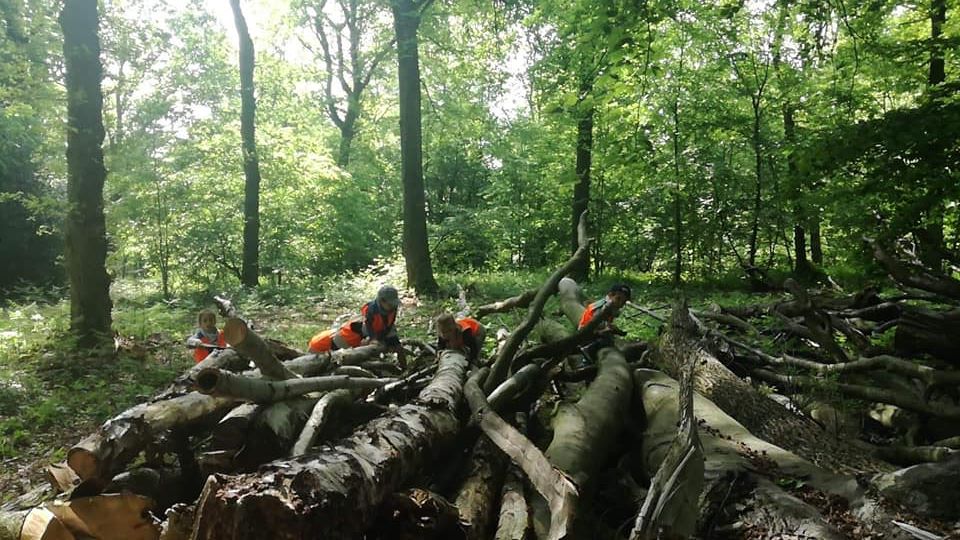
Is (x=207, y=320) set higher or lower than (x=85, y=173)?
lower

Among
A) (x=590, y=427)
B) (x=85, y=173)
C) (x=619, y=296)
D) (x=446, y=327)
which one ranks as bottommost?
(x=590, y=427)

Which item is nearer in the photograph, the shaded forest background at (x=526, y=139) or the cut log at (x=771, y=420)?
the cut log at (x=771, y=420)

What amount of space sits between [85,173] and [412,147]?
6914mm

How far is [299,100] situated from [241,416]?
25.1 m

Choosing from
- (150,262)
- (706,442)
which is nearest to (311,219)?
(150,262)

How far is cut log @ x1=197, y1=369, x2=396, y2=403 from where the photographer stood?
320 centimetres

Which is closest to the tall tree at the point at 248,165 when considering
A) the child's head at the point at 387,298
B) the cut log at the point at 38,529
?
the child's head at the point at 387,298

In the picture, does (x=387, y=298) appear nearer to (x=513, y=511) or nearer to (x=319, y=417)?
(x=319, y=417)

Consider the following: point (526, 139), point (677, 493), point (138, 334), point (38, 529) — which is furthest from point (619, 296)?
point (526, 139)

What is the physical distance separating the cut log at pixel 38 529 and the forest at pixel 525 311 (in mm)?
18

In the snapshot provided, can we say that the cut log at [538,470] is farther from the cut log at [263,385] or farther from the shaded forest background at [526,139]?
the shaded forest background at [526,139]

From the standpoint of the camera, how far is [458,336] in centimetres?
593

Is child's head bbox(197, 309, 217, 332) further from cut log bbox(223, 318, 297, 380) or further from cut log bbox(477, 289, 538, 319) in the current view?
cut log bbox(477, 289, 538, 319)

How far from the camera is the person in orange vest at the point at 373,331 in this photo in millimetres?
6270
